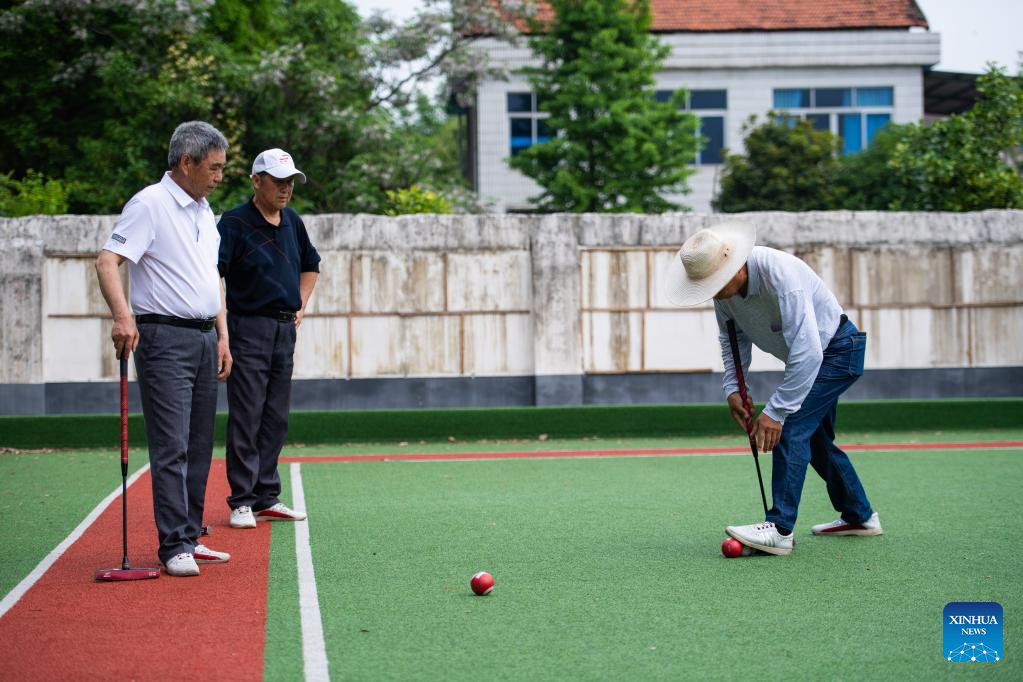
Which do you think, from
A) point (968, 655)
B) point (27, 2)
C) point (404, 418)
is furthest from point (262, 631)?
point (27, 2)

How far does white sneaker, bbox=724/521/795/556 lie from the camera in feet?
18.9

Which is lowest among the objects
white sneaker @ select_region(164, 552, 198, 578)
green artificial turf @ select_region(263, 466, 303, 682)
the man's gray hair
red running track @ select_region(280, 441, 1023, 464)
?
red running track @ select_region(280, 441, 1023, 464)

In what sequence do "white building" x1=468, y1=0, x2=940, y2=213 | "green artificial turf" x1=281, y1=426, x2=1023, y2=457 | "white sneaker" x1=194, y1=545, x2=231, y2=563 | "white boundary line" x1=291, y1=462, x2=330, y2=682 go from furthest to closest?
"white building" x1=468, y1=0, x2=940, y2=213, "green artificial turf" x1=281, y1=426, x2=1023, y2=457, "white sneaker" x1=194, y1=545, x2=231, y2=563, "white boundary line" x1=291, y1=462, x2=330, y2=682

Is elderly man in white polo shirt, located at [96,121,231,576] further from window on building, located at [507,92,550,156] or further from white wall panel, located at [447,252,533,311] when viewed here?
window on building, located at [507,92,550,156]

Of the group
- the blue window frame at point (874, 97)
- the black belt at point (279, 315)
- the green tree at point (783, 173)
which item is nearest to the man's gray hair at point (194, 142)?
the black belt at point (279, 315)

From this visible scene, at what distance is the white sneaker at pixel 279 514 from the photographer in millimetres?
6953

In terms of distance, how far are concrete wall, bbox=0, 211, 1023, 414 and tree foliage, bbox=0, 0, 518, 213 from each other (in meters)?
4.23

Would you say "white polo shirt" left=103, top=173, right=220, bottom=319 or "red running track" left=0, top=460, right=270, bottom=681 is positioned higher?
"white polo shirt" left=103, top=173, right=220, bottom=319

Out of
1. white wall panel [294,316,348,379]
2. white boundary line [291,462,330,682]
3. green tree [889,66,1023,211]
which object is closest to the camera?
white boundary line [291,462,330,682]

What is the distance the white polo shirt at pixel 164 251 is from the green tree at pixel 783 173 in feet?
59.0

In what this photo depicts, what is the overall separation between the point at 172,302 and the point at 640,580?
8.17 feet

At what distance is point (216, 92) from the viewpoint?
18.1m

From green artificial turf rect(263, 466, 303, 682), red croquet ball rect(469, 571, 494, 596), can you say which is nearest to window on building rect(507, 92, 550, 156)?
green artificial turf rect(263, 466, 303, 682)

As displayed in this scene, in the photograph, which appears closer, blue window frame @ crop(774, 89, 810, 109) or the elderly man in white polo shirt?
the elderly man in white polo shirt
